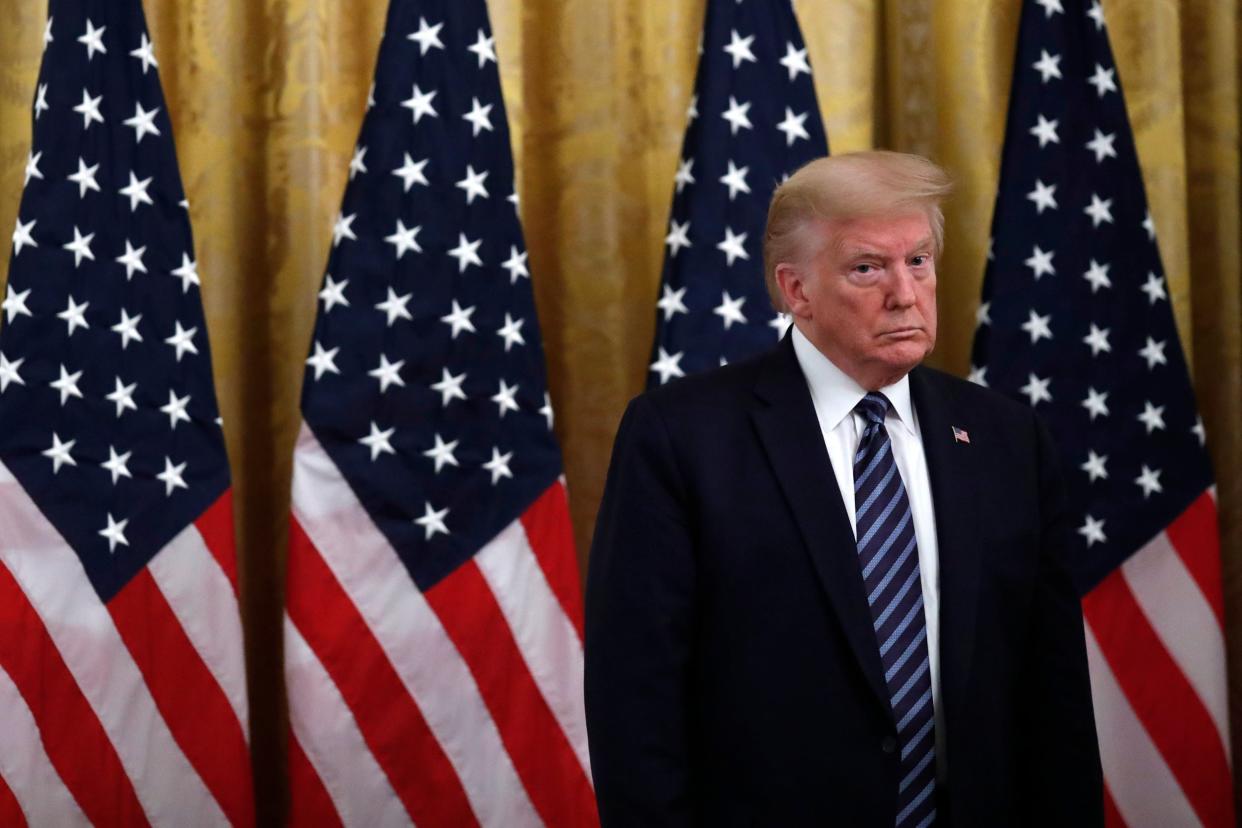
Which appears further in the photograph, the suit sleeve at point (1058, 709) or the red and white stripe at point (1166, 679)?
the red and white stripe at point (1166, 679)

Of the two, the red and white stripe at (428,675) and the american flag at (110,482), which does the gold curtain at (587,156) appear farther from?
the red and white stripe at (428,675)

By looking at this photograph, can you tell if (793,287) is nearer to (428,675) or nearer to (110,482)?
(428,675)

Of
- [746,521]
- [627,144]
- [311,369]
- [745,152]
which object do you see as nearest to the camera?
[746,521]

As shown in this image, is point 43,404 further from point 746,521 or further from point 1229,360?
point 1229,360

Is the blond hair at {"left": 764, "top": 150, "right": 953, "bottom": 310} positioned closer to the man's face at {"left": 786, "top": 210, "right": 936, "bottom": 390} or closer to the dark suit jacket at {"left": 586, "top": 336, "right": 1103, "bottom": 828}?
the man's face at {"left": 786, "top": 210, "right": 936, "bottom": 390}

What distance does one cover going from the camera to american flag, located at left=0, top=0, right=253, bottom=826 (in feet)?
9.55

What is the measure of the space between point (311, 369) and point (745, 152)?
1.19 metres

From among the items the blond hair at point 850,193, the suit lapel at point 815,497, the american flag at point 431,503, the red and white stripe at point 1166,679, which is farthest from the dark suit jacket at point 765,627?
the red and white stripe at point 1166,679

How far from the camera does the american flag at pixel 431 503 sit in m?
3.14

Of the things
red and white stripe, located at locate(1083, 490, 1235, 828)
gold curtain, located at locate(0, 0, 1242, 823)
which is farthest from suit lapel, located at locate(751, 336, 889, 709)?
red and white stripe, located at locate(1083, 490, 1235, 828)

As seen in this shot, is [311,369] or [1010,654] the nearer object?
[1010,654]

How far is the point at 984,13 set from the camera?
365cm

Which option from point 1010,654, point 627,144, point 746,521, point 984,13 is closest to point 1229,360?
point 984,13

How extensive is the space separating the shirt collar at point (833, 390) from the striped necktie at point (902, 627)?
0.39ft
